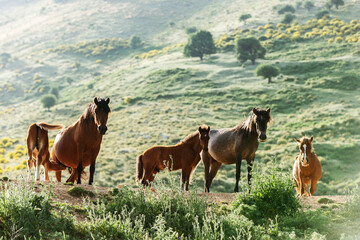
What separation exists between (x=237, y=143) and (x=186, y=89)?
160 ft

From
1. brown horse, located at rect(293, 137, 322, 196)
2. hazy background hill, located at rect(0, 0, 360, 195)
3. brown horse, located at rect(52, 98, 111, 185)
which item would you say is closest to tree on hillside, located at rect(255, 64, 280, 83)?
hazy background hill, located at rect(0, 0, 360, 195)

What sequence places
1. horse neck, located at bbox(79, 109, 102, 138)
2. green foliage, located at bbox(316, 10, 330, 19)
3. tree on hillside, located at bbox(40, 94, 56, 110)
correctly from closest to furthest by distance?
1. horse neck, located at bbox(79, 109, 102, 138)
2. tree on hillside, located at bbox(40, 94, 56, 110)
3. green foliage, located at bbox(316, 10, 330, 19)

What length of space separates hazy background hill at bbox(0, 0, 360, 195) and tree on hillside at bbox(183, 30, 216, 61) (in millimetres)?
1891

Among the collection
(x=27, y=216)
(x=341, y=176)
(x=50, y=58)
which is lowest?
(x=341, y=176)

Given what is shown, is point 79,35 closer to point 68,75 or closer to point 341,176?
point 68,75

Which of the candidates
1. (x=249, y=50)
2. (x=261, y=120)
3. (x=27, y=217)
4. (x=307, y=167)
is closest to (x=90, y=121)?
(x=27, y=217)

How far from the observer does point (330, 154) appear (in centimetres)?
3056

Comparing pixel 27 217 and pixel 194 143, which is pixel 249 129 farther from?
pixel 27 217

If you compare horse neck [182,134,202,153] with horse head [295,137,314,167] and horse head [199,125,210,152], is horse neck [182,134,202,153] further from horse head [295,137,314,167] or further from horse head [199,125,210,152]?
horse head [295,137,314,167]

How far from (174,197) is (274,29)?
98496mm

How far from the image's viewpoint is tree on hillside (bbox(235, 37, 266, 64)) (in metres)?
73.2

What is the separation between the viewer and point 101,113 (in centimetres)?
930

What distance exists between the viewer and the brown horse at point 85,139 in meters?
9.38

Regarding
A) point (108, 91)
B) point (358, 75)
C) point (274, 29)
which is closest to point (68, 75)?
point (108, 91)
